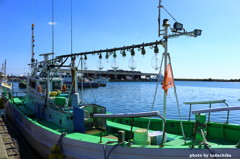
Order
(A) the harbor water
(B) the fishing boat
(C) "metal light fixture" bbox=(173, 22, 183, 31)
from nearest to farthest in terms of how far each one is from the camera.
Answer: (B) the fishing boat, (C) "metal light fixture" bbox=(173, 22, 183, 31), (A) the harbor water

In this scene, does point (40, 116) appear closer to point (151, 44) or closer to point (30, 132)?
point (30, 132)

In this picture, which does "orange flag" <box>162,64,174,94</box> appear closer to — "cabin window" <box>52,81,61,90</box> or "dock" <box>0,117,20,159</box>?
"dock" <box>0,117,20,159</box>

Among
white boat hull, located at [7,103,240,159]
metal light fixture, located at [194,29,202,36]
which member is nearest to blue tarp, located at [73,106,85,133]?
white boat hull, located at [7,103,240,159]

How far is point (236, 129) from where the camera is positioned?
764 centimetres

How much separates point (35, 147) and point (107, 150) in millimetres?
5564

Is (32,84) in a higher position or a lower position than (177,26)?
lower

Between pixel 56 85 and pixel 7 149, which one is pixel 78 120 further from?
pixel 56 85

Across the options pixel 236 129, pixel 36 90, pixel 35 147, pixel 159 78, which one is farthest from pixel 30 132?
pixel 236 129

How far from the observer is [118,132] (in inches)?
243

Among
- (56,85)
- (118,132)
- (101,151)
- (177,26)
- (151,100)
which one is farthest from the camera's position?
(151,100)

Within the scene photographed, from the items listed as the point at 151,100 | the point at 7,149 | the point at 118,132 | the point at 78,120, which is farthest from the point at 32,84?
the point at 151,100

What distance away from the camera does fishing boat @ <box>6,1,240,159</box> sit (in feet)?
18.2

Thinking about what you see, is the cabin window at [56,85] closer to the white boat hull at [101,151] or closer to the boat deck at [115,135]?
the boat deck at [115,135]

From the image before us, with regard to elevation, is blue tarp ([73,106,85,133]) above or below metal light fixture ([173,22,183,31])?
below
